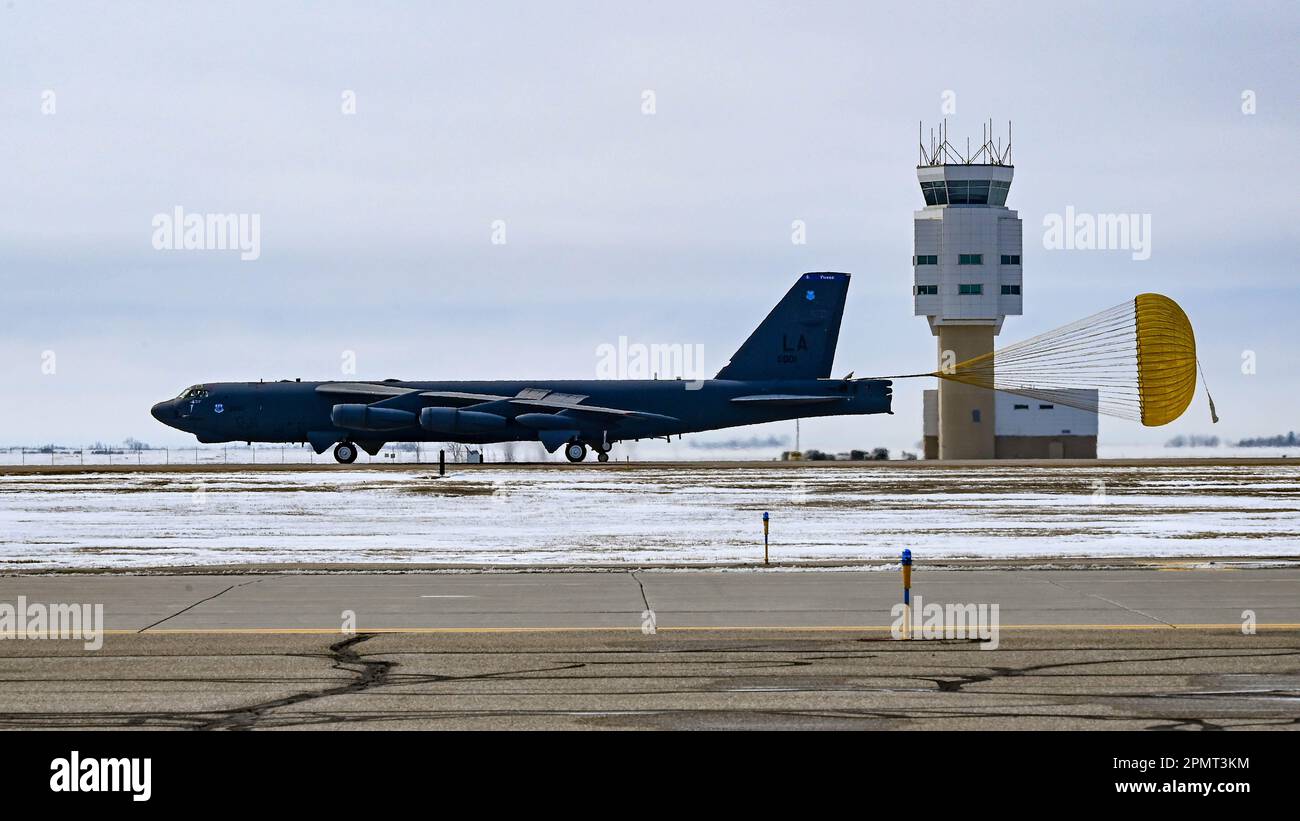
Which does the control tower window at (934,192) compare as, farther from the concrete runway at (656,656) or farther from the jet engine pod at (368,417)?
the concrete runway at (656,656)

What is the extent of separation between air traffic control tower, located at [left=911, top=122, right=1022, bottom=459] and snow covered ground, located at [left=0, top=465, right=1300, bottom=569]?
38.5 metres

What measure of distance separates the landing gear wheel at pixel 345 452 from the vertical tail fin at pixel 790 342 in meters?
20.1

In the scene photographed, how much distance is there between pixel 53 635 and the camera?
16.6 m

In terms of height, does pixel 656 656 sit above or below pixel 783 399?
below

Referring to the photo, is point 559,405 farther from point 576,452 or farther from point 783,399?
point 783,399

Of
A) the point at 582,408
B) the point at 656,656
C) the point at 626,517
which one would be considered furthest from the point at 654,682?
the point at 582,408

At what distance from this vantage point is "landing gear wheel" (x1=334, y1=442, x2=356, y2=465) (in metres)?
78.0

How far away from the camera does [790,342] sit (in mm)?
78000

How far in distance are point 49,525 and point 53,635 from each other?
20.8 metres

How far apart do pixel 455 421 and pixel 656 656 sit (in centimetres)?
5885

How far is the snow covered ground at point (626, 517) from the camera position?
28562mm

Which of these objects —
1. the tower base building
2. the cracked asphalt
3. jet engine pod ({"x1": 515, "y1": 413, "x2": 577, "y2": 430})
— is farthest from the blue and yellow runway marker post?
the tower base building
